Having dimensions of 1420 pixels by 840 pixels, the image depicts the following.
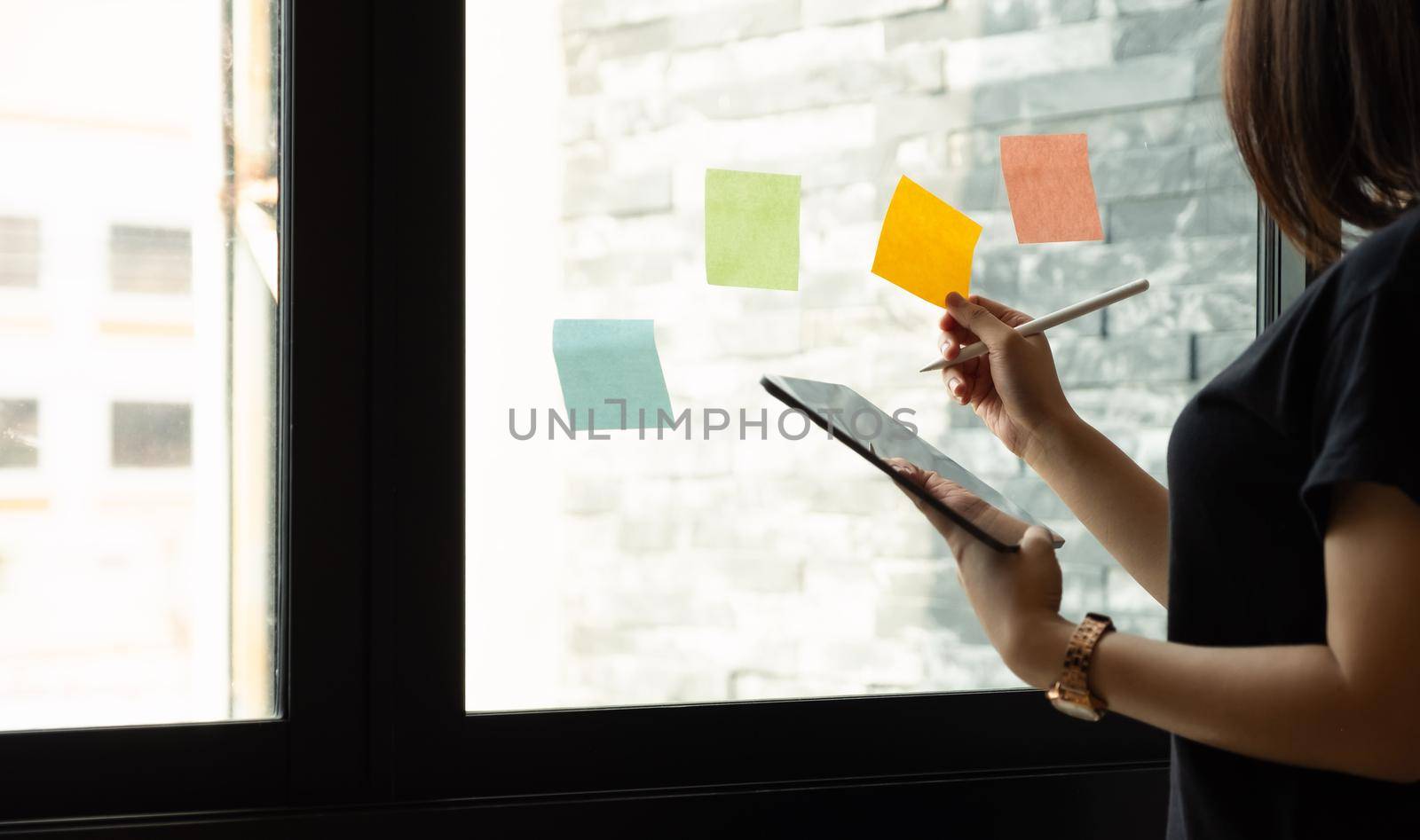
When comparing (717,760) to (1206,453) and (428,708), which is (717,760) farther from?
(1206,453)

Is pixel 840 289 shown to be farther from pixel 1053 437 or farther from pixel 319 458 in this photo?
pixel 319 458

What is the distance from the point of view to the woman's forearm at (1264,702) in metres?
0.58

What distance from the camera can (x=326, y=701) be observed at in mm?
976

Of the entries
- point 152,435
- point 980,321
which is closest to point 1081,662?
point 980,321

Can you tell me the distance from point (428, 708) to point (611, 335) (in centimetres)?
36

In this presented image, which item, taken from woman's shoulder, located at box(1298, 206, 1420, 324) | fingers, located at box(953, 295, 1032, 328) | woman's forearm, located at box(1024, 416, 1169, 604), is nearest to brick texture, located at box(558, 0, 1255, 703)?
fingers, located at box(953, 295, 1032, 328)

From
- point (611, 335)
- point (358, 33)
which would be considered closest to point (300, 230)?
point (358, 33)

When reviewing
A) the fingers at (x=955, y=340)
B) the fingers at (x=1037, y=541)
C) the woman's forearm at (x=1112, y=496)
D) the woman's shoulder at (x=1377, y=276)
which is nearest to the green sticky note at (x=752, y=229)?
the fingers at (x=955, y=340)

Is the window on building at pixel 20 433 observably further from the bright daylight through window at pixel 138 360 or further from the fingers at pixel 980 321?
the fingers at pixel 980 321

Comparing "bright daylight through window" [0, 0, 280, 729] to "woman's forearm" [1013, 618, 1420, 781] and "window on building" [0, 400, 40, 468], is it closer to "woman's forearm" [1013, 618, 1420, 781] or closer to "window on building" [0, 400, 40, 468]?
"window on building" [0, 400, 40, 468]

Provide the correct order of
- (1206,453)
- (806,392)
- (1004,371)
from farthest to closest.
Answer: (1004,371) → (806,392) → (1206,453)

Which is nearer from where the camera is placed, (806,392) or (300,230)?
(806,392)

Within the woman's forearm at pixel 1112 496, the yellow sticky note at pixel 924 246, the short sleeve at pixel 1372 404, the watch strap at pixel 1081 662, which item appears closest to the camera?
the short sleeve at pixel 1372 404

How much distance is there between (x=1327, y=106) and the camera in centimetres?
65
